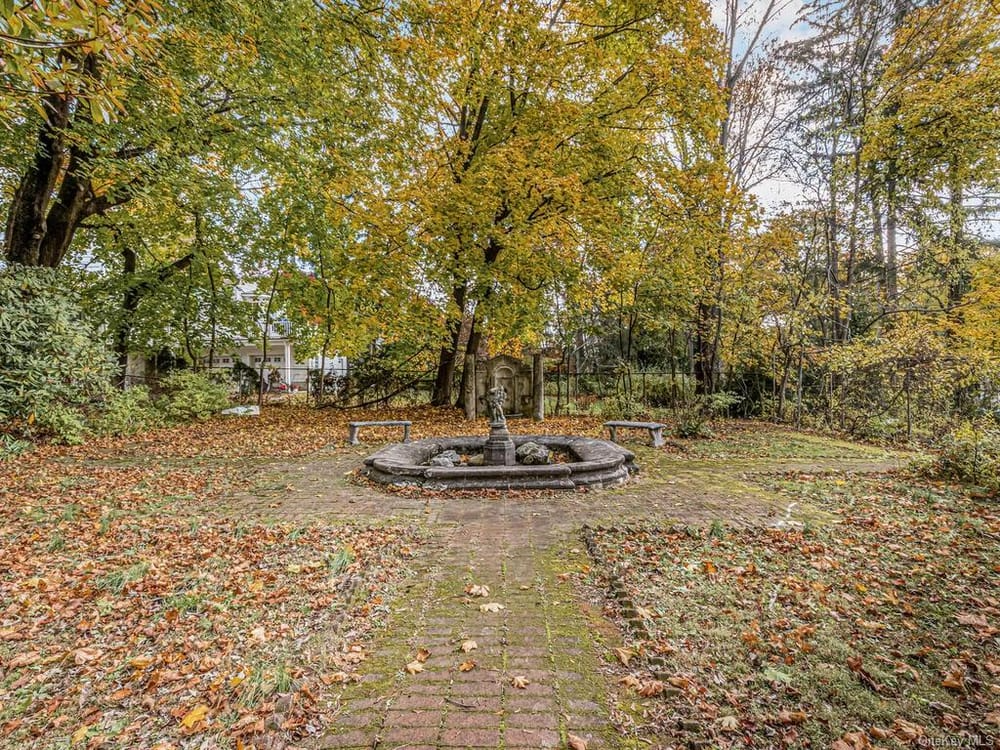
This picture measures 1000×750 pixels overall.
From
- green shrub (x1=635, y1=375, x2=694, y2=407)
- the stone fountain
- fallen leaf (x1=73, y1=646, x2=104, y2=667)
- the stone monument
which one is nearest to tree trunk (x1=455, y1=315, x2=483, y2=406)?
the stone fountain

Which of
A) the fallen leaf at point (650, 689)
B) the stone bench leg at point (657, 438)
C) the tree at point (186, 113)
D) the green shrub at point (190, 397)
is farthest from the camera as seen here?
the green shrub at point (190, 397)

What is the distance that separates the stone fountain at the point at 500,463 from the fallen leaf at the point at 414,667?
367 centimetres

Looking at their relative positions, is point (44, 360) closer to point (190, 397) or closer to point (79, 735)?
point (190, 397)

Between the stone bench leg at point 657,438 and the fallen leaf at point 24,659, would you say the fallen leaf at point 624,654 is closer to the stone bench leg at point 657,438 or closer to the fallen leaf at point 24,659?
the fallen leaf at point 24,659

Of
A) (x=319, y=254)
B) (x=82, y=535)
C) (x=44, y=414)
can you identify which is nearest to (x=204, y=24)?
(x=319, y=254)

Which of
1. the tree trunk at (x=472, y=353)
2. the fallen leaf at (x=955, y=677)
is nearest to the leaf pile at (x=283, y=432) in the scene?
the tree trunk at (x=472, y=353)

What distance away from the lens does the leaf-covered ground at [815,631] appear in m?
2.14

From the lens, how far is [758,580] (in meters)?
3.55

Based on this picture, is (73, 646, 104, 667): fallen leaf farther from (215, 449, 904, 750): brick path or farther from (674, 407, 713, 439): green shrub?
(674, 407, 713, 439): green shrub

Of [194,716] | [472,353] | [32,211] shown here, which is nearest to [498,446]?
[194,716]

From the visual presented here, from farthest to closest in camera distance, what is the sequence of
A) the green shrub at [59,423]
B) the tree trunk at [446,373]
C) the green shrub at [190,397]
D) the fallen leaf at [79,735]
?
1. the tree trunk at [446,373]
2. the green shrub at [190,397]
3. the green shrub at [59,423]
4. the fallen leaf at [79,735]

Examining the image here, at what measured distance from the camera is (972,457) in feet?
21.2

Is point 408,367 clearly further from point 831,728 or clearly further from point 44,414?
point 831,728

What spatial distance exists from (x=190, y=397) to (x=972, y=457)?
16.5 m
